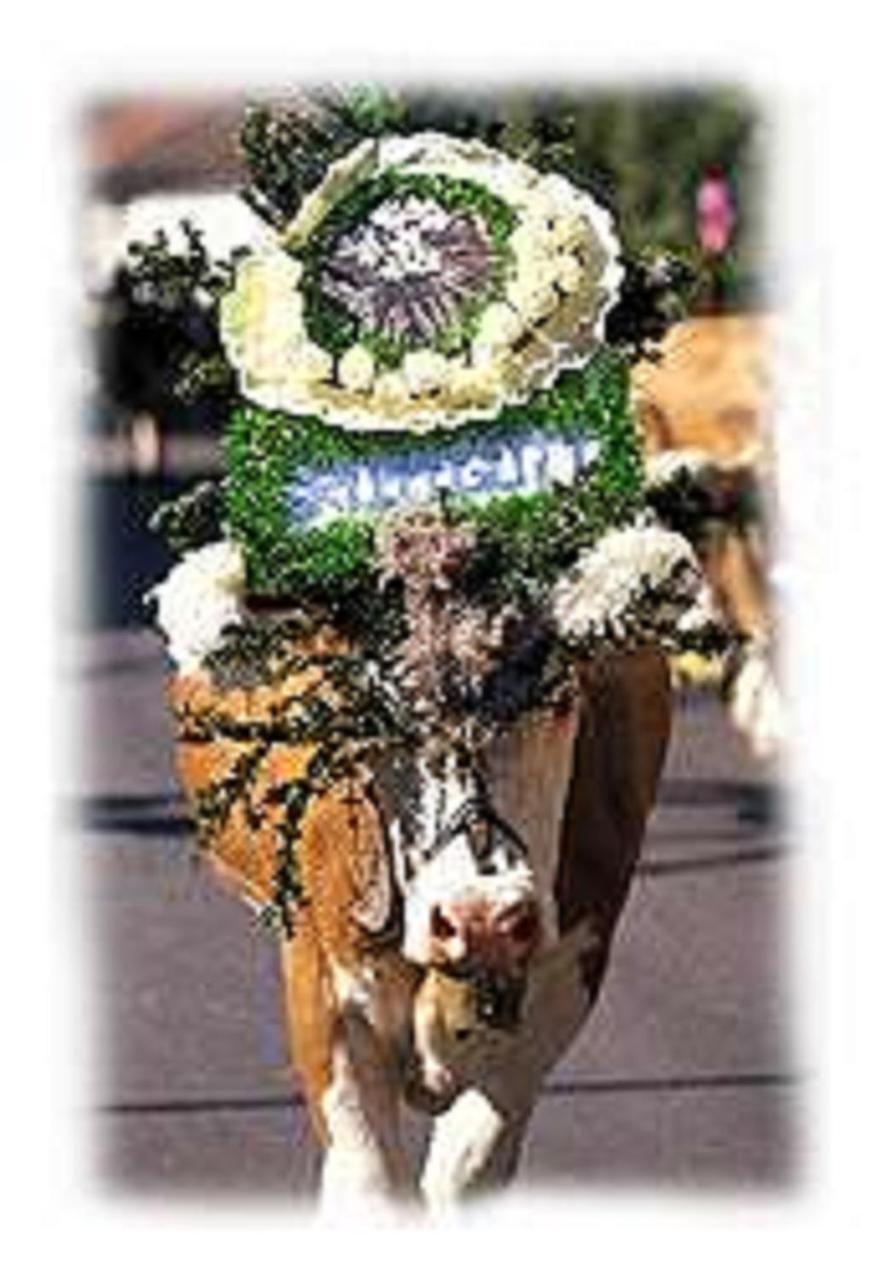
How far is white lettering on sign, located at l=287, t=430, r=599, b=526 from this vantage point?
593cm

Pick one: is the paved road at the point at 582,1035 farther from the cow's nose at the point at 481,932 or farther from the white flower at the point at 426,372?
the white flower at the point at 426,372

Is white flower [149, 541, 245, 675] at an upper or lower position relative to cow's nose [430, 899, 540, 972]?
upper

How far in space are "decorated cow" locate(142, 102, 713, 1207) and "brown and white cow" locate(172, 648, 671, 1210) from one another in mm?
11

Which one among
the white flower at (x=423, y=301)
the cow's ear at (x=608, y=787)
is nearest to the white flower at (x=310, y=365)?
the white flower at (x=423, y=301)

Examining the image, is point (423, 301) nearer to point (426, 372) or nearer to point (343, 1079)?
point (426, 372)

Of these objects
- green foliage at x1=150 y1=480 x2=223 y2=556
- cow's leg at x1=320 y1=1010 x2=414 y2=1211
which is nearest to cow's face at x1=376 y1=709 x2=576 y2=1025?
cow's leg at x1=320 y1=1010 x2=414 y2=1211

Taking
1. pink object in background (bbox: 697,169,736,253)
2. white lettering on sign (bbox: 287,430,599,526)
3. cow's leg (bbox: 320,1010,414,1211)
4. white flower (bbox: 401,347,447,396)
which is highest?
white flower (bbox: 401,347,447,396)

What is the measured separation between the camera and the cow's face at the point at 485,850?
571 centimetres

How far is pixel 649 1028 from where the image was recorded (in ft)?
Answer: 32.5

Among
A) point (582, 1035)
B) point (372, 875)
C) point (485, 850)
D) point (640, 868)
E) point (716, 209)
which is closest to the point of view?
point (485, 850)

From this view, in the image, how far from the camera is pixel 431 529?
585 centimetres

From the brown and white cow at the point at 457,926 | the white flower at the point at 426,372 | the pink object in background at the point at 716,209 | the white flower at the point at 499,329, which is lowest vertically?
the pink object in background at the point at 716,209

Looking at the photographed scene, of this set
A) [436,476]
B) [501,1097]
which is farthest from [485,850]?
[501,1097]

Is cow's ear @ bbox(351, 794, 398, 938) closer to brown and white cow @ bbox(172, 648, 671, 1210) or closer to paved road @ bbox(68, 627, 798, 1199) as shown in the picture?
brown and white cow @ bbox(172, 648, 671, 1210)
